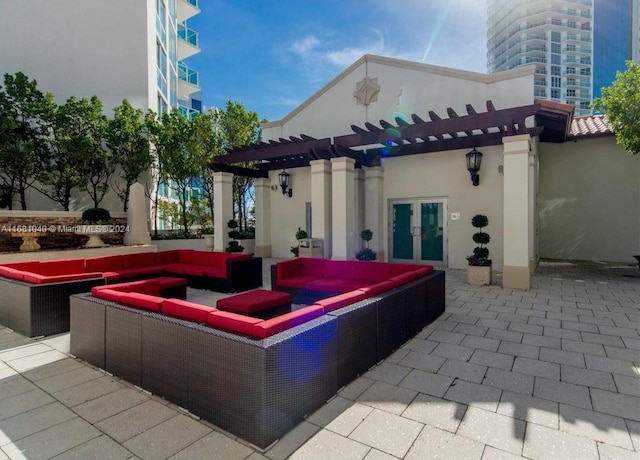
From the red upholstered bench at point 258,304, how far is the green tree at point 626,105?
30.5 ft

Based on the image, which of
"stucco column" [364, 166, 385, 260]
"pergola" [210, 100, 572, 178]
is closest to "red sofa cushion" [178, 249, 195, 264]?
"pergola" [210, 100, 572, 178]

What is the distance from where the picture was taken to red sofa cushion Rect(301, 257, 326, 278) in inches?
246

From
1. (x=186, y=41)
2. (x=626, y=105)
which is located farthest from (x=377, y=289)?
(x=186, y=41)

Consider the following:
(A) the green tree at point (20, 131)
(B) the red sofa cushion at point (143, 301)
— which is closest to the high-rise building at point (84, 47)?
(A) the green tree at point (20, 131)

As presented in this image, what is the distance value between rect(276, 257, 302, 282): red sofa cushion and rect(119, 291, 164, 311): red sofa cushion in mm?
2883

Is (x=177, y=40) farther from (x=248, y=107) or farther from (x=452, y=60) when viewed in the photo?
(x=452, y=60)

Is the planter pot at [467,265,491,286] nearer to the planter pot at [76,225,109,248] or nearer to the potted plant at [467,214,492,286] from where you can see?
the potted plant at [467,214,492,286]

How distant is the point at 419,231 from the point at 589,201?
6201mm

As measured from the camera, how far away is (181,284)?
602 centimetres

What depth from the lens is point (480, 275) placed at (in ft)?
25.7

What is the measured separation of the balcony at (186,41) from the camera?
21797mm

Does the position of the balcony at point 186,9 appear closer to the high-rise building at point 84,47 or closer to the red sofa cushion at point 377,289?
the high-rise building at point 84,47

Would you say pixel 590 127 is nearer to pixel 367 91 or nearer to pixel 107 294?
pixel 367 91

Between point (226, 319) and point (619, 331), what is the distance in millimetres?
5240
